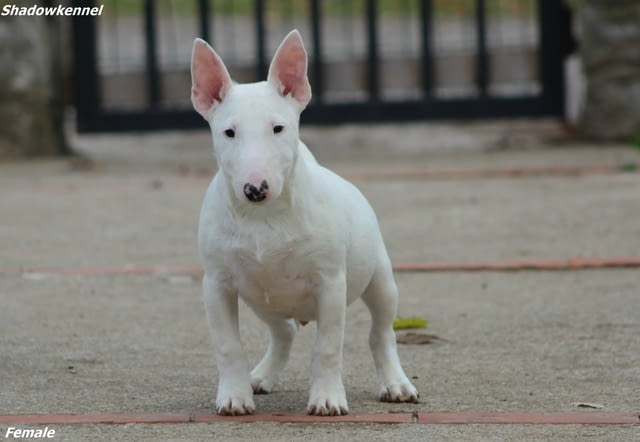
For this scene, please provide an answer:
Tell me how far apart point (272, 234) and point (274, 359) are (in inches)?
29.7

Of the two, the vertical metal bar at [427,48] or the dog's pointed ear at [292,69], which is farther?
the vertical metal bar at [427,48]

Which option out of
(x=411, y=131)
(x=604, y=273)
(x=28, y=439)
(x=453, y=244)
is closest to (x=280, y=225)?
(x=28, y=439)

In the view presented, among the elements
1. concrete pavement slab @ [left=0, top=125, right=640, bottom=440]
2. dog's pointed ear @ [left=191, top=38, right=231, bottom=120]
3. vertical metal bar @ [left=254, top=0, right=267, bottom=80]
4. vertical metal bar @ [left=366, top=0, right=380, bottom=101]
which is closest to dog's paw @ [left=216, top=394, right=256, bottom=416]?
concrete pavement slab @ [left=0, top=125, right=640, bottom=440]

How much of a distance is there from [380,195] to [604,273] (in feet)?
10.0

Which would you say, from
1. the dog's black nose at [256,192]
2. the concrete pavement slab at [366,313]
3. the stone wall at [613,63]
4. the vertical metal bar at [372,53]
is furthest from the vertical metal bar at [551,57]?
the dog's black nose at [256,192]

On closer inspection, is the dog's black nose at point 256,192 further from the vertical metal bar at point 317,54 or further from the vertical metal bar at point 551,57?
the vertical metal bar at point 551,57

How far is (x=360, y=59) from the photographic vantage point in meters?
13.7

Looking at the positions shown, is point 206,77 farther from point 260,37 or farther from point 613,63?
point 613,63

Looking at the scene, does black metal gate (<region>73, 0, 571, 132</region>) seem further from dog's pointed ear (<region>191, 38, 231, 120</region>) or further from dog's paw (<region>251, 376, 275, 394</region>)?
dog's pointed ear (<region>191, 38, 231, 120</region>)

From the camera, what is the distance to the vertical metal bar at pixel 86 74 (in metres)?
13.3

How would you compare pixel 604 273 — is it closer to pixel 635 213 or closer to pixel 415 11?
pixel 635 213

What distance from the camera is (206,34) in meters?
13.2

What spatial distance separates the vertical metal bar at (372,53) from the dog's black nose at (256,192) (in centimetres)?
927

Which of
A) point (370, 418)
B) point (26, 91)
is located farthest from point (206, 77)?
point (26, 91)
